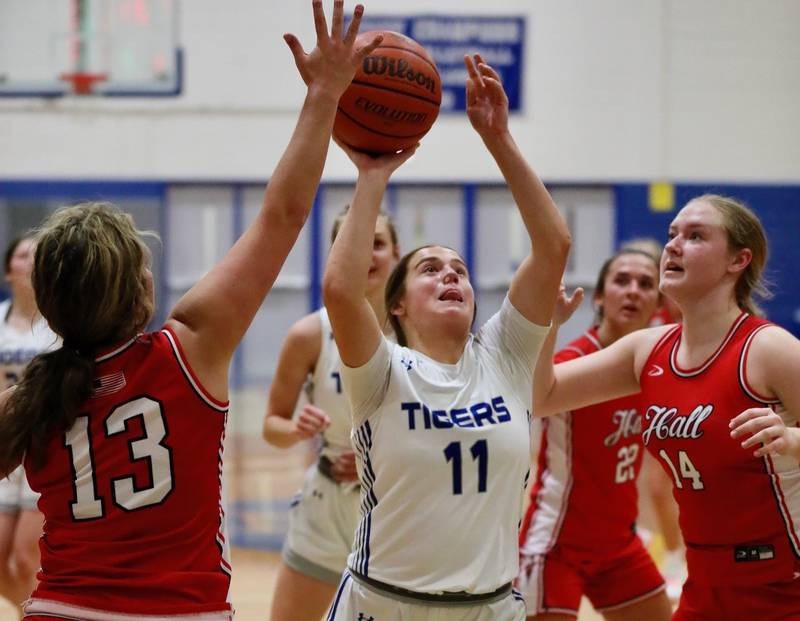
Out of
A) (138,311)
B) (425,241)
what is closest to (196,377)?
(138,311)

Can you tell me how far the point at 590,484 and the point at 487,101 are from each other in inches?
68.4

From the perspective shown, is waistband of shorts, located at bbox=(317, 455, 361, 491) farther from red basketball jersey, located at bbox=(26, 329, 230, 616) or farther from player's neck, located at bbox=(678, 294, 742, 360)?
red basketball jersey, located at bbox=(26, 329, 230, 616)

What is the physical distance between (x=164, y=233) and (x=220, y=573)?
342 inches

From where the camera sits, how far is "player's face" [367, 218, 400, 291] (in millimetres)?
3932

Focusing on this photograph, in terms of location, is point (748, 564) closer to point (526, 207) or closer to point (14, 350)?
point (526, 207)

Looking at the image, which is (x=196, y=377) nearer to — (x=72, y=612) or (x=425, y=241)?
(x=72, y=612)

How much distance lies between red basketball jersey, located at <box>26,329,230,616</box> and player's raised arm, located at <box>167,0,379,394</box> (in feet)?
0.15

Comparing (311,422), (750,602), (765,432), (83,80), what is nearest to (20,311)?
(311,422)

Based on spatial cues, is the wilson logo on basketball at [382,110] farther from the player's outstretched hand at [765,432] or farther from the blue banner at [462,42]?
the blue banner at [462,42]

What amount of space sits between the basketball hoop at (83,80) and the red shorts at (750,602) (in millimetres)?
8684

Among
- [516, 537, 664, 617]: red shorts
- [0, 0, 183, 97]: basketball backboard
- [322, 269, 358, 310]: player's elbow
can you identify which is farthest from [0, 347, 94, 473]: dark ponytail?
[0, 0, 183, 97]: basketball backboard

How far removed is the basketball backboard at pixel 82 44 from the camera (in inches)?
394

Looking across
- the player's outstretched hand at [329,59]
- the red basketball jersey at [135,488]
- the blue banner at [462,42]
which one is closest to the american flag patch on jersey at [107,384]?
the red basketball jersey at [135,488]

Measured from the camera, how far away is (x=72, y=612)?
81.4 inches
